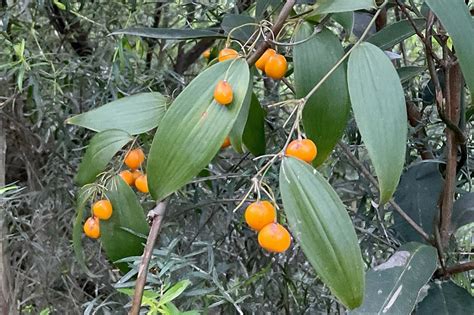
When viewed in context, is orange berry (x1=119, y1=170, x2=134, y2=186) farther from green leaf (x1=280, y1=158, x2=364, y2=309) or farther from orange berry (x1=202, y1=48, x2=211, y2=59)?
orange berry (x1=202, y1=48, x2=211, y2=59)

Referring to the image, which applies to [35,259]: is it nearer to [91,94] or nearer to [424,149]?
[91,94]

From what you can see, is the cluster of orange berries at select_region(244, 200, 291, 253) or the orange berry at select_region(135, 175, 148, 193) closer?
the cluster of orange berries at select_region(244, 200, 291, 253)

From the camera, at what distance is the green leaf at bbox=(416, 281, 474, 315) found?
1.89 feet

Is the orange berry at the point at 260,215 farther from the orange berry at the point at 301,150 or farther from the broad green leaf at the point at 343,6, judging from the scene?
the broad green leaf at the point at 343,6

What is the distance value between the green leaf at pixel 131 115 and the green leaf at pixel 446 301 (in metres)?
0.31

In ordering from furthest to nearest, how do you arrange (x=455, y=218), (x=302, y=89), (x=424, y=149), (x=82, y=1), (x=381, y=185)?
(x=82, y=1) → (x=424, y=149) → (x=455, y=218) → (x=302, y=89) → (x=381, y=185)

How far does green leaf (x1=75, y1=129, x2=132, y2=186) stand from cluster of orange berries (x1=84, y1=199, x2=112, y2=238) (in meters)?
0.03

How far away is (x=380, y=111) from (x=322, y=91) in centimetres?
11

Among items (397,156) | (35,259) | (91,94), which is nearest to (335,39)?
(397,156)

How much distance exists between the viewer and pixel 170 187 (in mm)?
440

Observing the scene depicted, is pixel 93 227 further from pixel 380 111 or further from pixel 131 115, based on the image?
pixel 380 111

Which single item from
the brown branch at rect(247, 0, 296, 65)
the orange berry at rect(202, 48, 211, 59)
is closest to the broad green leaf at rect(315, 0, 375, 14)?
the brown branch at rect(247, 0, 296, 65)

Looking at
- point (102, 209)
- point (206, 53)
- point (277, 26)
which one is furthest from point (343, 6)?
point (206, 53)

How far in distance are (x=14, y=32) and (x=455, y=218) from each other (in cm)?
72
